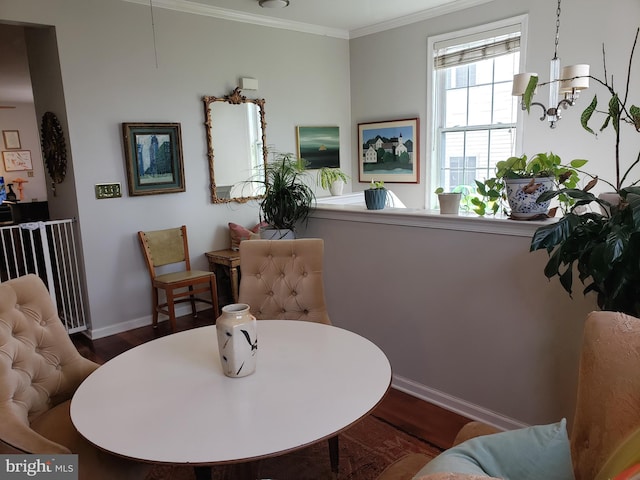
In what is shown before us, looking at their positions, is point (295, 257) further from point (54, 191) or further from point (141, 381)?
point (54, 191)

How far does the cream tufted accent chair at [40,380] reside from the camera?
4.65 ft

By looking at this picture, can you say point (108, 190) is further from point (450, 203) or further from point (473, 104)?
point (473, 104)

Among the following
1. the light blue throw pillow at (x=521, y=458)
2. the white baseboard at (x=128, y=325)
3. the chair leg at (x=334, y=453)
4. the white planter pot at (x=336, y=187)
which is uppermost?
the white planter pot at (x=336, y=187)

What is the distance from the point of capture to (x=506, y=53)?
13.8ft

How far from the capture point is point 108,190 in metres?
3.78

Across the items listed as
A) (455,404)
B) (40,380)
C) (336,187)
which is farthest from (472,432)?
(336,187)

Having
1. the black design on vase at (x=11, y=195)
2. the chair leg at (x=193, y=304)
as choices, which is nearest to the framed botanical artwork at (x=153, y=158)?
the chair leg at (x=193, y=304)

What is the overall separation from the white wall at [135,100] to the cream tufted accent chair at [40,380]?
7.13ft

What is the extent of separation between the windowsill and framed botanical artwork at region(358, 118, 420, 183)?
2.25 metres

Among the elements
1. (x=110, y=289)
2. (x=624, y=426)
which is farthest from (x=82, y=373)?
(x=110, y=289)

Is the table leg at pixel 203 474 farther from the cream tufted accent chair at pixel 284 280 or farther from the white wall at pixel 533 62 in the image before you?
the white wall at pixel 533 62

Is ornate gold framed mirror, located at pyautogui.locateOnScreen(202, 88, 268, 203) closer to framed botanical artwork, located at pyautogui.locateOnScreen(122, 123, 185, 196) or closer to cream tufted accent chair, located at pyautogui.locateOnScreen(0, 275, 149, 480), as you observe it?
framed botanical artwork, located at pyautogui.locateOnScreen(122, 123, 185, 196)

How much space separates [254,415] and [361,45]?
495 cm

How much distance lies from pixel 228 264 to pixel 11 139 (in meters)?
7.60
